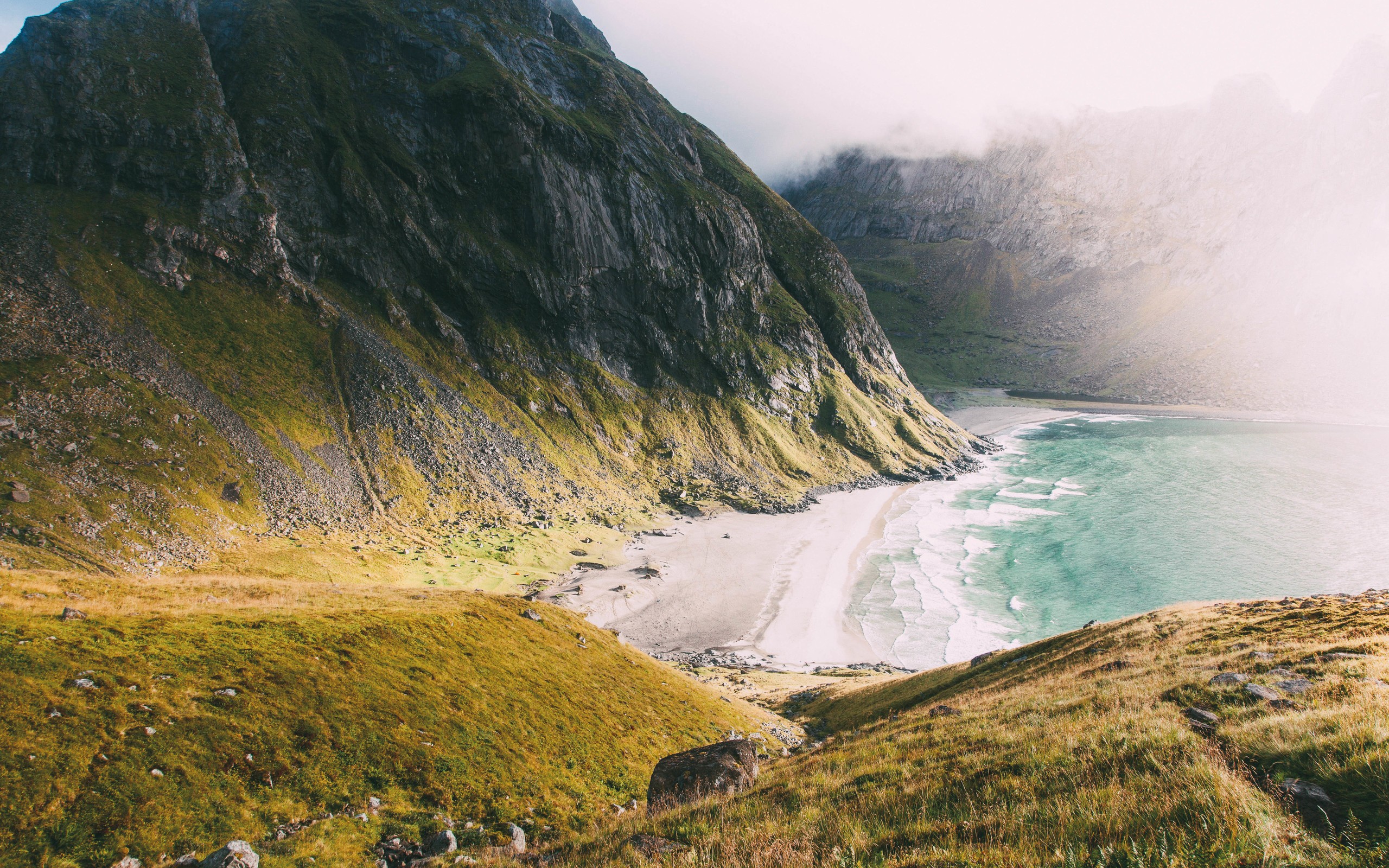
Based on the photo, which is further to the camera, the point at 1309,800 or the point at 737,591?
the point at 737,591

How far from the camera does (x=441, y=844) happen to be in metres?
16.1

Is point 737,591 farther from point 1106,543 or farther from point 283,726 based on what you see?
point 1106,543

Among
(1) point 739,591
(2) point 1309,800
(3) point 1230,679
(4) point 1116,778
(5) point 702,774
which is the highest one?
(2) point 1309,800

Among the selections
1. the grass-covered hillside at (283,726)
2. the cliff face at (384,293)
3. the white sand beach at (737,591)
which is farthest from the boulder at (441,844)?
the cliff face at (384,293)

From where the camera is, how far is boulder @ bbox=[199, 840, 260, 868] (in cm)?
1248

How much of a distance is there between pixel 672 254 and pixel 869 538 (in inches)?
3580

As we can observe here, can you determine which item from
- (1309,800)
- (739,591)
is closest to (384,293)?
(739,591)

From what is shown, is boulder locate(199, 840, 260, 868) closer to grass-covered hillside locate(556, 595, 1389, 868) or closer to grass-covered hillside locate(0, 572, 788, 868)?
grass-covered hillside locate(0, 572, 788, 868)

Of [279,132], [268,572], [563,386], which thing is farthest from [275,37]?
[268,572]

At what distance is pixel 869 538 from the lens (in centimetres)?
10056

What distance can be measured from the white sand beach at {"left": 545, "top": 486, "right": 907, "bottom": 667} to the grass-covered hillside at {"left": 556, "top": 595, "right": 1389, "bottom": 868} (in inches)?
1667

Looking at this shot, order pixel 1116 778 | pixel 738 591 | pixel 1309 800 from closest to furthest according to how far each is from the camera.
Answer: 1. pixel 1309 800
2. pixel 1116 778
3. pixel 738 591

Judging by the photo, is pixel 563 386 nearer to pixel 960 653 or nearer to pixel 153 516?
pixel 153 516

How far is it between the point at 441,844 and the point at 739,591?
6338 cm
